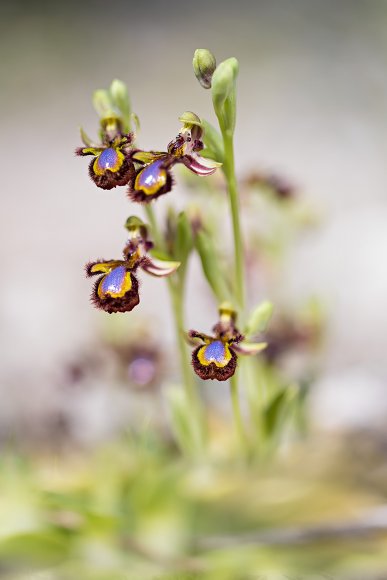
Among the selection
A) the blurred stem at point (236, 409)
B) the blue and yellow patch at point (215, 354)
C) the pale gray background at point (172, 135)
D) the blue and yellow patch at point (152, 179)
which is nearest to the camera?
the blue and yellow patch at point (152, 179)

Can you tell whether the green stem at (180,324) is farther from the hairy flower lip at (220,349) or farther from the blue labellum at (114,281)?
the blue labellum at (114,281)

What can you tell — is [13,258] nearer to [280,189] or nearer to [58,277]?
[58,277]

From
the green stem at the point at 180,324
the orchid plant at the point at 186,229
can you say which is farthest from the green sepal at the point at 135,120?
the green stem at the point at 180,324

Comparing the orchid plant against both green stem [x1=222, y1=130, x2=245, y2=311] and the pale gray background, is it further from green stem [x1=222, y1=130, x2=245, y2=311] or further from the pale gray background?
Answer: the pale gray background

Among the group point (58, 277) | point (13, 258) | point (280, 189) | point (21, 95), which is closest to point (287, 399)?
point (280, 189)

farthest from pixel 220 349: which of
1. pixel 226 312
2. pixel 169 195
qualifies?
pixel 169 195

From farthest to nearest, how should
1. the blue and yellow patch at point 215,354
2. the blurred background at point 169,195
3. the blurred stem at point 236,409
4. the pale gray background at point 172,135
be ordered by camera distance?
the pale gray background at point 172,135 < the blurred background at point 169,195 < the blurred stem at point 236,409 < the blue and yellow patch at point 215,354

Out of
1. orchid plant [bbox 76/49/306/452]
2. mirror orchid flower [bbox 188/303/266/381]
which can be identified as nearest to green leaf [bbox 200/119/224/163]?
orchid plant [bbox 76/49/306/452]
